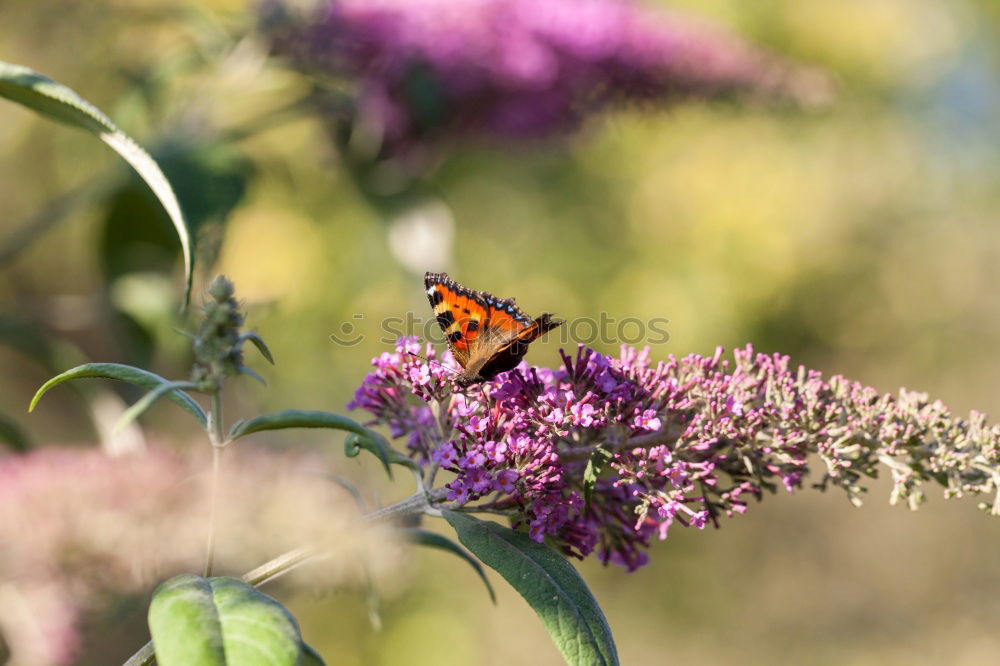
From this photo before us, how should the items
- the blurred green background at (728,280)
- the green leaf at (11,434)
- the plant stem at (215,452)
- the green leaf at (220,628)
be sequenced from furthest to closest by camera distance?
1. the blurred green background at (728,280)
2. the green leaf at (11,434)
3. the plant stem at (215,452)
4. the green leaf at (220,628)

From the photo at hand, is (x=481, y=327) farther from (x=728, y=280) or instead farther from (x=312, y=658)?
(x=728, y=280)

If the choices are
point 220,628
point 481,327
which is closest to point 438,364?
point 481,327

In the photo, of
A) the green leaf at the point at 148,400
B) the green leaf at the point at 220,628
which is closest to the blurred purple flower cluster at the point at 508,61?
the green leaf at the point at 148,400

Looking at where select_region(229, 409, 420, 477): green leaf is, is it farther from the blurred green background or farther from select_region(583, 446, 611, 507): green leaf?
the blurred green background

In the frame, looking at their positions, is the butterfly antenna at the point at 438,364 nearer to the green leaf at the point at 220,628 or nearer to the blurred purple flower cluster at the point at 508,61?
the green leaf at the point at 220,628

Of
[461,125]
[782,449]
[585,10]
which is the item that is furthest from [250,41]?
[782,449]

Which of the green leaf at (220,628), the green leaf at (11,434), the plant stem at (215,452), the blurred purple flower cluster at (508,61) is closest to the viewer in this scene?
the green leaf at (220,628)
